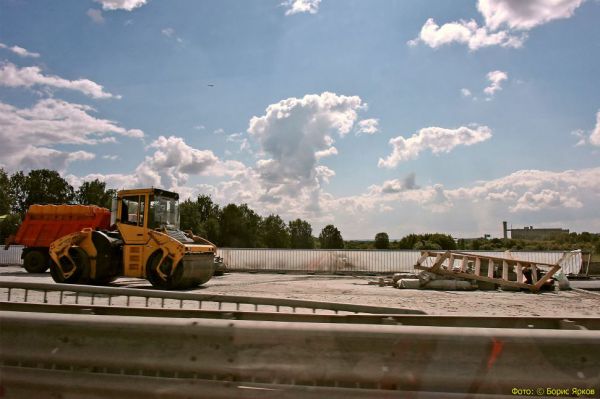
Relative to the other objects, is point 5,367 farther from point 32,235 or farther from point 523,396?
point 32,235

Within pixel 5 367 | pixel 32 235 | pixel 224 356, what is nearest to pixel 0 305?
pixel 5 367

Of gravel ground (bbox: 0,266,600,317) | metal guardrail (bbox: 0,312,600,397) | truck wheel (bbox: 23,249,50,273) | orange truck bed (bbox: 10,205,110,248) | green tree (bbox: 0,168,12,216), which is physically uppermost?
green tree (bbox: 0,168,12,216)

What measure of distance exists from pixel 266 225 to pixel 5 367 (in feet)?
382

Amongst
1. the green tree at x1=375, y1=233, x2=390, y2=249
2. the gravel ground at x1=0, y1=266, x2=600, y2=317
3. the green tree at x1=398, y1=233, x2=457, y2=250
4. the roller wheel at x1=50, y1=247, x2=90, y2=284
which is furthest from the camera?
the green tree at x1=375, y1=233, x2=390, y2=249

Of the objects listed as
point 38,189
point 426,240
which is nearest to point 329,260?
point 38,189

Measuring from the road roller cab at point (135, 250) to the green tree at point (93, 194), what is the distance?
260ft

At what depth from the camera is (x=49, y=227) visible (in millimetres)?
25359

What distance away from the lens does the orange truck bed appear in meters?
25.1

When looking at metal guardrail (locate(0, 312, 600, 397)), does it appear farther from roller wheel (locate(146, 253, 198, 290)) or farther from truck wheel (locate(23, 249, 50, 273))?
truck wheel (locate(23, 249, 50, 273))

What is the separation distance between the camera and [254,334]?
285cm

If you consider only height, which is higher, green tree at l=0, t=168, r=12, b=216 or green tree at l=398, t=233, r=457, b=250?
green tree at l=0, t=168, r=12, b=216

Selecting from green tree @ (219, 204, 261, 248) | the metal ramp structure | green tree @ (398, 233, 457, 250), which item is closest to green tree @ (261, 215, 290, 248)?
green tree @ (219, 204, 261, 248)

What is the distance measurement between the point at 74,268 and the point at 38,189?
279ft

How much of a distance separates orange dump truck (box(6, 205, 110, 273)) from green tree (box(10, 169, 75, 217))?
69.6 meters
